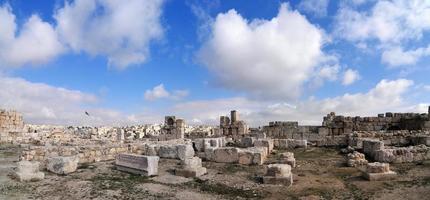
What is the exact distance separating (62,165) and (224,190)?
6007 millimetres

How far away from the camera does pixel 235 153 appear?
1584 centimetres

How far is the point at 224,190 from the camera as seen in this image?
11.9m

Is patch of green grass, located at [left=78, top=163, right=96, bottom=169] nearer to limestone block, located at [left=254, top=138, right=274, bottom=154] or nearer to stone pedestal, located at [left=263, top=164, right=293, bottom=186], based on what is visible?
stone pedestal, located at [left=263, top=164, right=293, bottom=186]

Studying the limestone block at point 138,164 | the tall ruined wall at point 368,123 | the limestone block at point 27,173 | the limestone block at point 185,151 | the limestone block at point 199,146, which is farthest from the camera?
the tall ruined wall at point 368,123

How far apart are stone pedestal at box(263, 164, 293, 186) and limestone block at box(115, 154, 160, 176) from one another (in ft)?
12.8

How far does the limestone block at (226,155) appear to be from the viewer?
52.0 ft

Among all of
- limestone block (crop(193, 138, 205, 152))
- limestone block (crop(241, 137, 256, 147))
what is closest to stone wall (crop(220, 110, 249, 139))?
limestone block (crop(241, 137, 256, 147))

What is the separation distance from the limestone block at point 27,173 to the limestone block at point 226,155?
6.52m

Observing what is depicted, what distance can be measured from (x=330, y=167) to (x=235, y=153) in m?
3.62

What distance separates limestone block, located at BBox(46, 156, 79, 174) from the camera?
14.0m

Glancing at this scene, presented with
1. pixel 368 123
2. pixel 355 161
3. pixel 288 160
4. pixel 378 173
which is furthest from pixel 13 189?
pixel 368 123

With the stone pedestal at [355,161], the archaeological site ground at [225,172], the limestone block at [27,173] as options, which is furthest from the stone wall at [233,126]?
the limestone block at [27,173]

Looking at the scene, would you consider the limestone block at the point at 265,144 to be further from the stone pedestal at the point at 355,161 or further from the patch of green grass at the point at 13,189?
the patch of green grass at the point at 13,189

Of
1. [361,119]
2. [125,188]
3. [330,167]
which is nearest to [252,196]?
[125,188]
